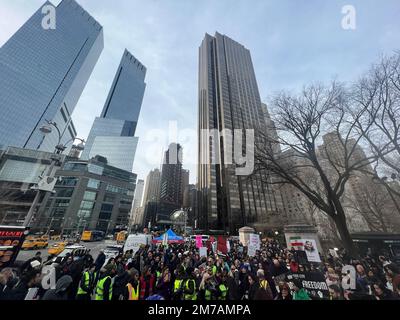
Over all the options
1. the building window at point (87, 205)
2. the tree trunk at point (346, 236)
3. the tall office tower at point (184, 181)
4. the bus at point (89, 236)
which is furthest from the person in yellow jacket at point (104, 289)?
the tall office tower at point (184, 181)

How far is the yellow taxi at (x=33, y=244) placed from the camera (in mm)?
22109

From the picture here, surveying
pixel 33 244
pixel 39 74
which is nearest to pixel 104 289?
pixel 33 244

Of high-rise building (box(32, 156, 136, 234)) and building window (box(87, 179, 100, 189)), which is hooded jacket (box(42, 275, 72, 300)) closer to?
high-rise building (box(32, 156, 136, 234))

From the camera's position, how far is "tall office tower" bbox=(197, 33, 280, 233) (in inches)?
2322

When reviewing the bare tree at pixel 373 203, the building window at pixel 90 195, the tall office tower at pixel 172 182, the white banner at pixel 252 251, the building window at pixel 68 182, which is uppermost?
the tall office tower at pixel 172 182

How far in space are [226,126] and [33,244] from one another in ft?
221

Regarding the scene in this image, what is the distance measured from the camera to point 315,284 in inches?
221

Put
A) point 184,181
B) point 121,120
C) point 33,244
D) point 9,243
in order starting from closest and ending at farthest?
point 9,243
point 33,244
point 121,120
point 184,181

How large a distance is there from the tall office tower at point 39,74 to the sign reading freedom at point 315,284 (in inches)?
2434

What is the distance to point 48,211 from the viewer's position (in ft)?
177

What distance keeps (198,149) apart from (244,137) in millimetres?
77303

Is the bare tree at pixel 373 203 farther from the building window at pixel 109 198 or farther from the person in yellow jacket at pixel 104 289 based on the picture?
the building window at pixel 109 198

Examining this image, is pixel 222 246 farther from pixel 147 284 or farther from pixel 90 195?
pixel 90 195
